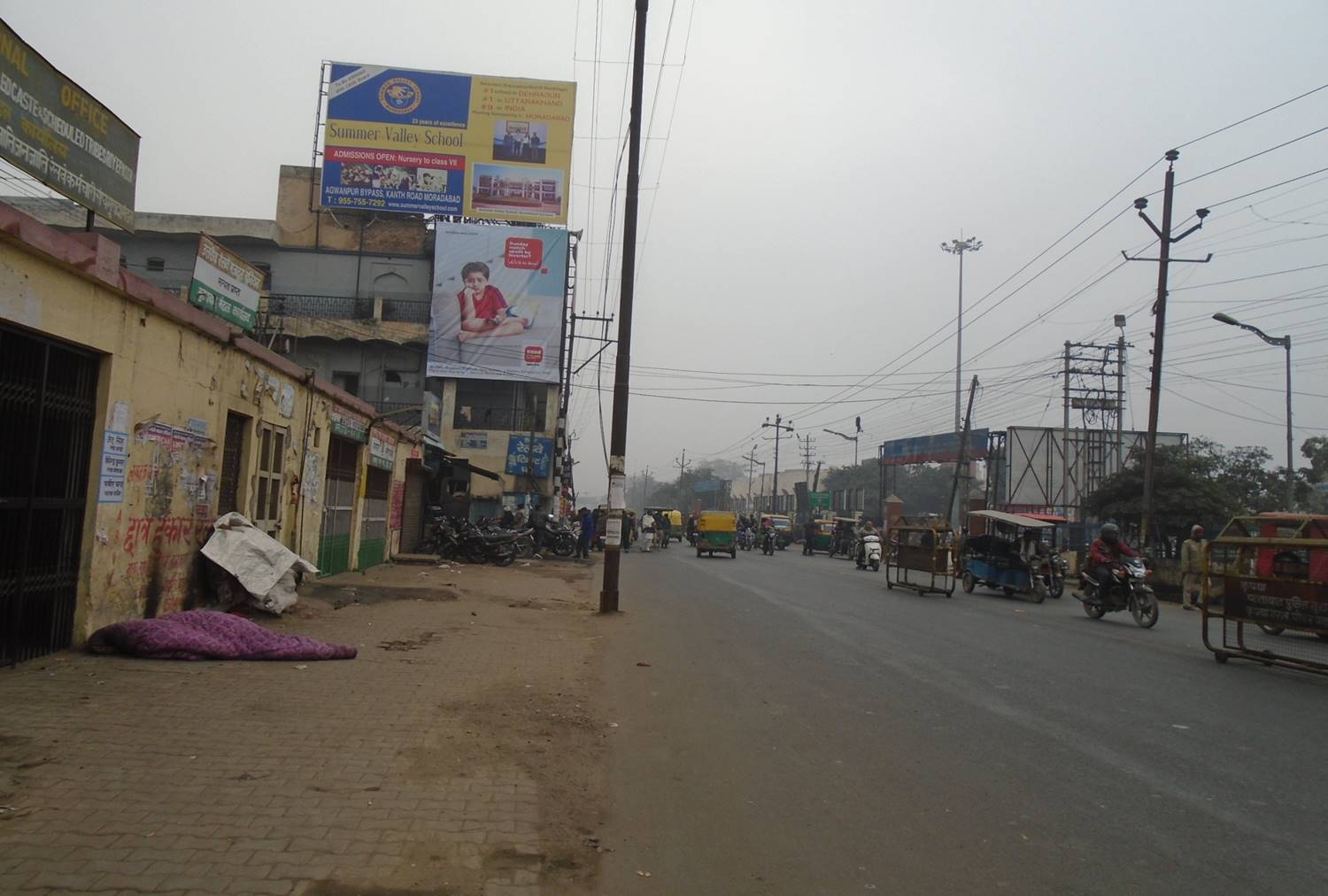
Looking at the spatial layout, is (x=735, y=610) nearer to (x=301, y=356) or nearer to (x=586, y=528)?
(x=586, y=528)

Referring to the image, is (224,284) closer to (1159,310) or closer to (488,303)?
(1159,310)

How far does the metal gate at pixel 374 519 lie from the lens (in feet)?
58.2

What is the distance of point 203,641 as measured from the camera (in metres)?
7.46

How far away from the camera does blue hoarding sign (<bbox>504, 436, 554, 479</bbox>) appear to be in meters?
43.8

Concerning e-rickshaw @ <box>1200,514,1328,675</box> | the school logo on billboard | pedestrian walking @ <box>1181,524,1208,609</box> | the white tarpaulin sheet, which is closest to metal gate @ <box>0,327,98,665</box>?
the white tarpaulin sheet

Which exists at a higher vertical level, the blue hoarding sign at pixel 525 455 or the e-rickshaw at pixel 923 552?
the blue hoarding sign at pixel 525 455

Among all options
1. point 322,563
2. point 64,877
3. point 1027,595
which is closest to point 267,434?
point 322,563

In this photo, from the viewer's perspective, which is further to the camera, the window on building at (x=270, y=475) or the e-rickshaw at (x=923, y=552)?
the e-rickshaw at (x=923, y=552)

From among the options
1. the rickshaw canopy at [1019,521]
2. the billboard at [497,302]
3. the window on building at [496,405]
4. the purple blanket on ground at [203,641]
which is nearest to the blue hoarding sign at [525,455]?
the window on building at [496,405]

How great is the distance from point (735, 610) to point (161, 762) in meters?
10.6

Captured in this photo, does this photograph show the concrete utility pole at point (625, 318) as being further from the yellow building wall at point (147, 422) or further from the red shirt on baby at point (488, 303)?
the red shirt on baby at point (488, 303)

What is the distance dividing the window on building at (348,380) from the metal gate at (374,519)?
84.6 feet

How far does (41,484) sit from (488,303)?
35957 millimetres

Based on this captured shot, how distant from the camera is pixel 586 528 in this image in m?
28.6
